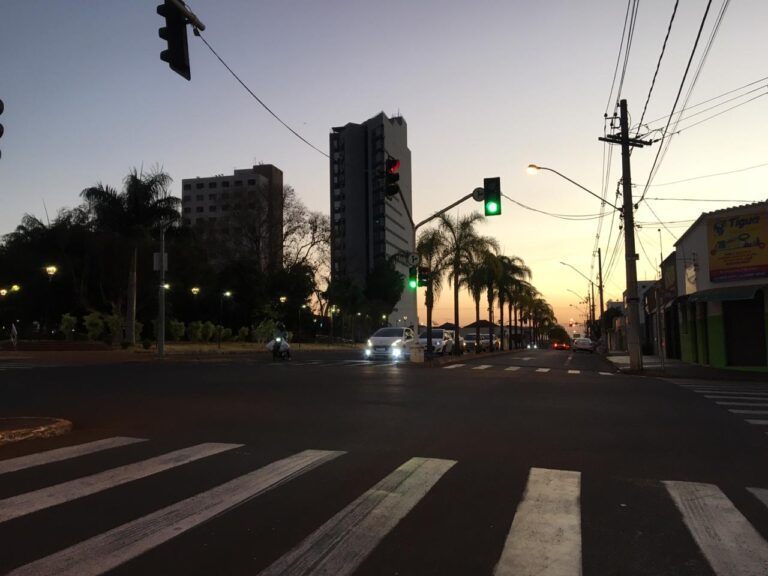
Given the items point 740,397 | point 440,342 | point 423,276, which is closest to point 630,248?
point 423,276

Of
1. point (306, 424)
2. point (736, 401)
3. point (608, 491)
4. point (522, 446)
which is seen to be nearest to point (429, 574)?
point (608, 491)

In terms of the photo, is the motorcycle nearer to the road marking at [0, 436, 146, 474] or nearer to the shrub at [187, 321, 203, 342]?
the shrub at [187, 321, 203, 342]

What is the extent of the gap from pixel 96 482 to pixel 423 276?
67.5 feet

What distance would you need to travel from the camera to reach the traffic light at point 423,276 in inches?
1016

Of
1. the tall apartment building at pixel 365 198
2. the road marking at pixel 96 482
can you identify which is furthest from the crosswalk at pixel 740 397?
the tall apartment building at pixel 365 198

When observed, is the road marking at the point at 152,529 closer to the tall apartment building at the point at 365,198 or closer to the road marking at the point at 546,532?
the road marking at the point at 546,532

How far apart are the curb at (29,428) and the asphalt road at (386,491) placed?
0.21m

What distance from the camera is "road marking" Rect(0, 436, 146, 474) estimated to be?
22.1ft

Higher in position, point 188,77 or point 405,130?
point 405,130

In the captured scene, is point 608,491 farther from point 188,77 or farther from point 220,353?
point 220,353

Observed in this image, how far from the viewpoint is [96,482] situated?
237 inches

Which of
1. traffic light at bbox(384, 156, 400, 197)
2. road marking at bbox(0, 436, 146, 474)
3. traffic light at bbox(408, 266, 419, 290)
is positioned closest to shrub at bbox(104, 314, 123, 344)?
traffic light at bbox(408, 266, 419, 290)

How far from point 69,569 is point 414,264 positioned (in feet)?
73.0

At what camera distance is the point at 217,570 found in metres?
3.90
